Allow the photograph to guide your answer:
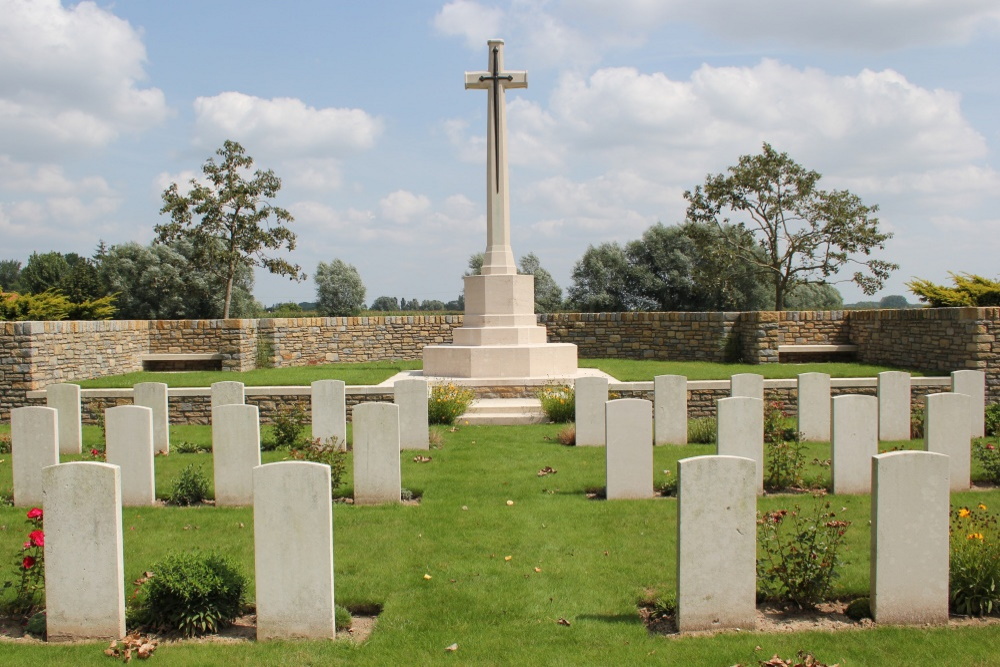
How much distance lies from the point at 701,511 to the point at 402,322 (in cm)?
1895

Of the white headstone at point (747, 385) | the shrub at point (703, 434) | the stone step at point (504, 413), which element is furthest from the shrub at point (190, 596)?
the stone step at point (504, 413)

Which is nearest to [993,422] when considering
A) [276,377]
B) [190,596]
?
[190,596]

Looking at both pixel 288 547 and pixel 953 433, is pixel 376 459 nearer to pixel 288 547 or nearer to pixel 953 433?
pixel 288 547

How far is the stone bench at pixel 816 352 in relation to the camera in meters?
20.4

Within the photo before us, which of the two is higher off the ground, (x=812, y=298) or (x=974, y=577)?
(x=812, y=298)

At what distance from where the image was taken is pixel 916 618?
465 cm

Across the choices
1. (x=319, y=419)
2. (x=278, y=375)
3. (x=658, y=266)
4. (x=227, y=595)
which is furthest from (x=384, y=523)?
(x=658, y=266)

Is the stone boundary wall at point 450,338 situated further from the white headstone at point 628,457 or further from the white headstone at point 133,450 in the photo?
the white headstone at point 628,457

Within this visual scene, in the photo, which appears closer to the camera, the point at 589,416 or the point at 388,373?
the point at 589,416

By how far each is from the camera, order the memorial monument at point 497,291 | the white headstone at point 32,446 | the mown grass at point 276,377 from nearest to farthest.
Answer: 1. the white headstone at point 32,446
2. the mown grass at point 276,377
3. the memorial monument at point 497,291

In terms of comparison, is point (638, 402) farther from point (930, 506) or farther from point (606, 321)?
point (606, 321)

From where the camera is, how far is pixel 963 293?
18672 mm

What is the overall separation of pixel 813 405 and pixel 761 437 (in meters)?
3.24

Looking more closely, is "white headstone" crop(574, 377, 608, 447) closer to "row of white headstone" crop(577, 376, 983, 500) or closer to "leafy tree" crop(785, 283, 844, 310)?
"row of white headstone" crop(577, 376, 983, 500)
